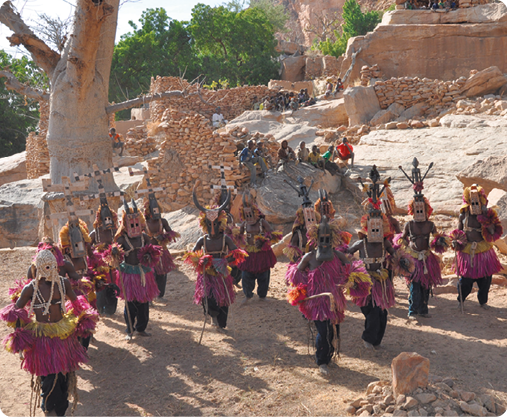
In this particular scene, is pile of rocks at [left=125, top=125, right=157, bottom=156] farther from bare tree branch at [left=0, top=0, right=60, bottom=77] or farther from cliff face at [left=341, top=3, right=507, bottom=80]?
cliff face at [left=341, top=3, right=507, bottom=80]

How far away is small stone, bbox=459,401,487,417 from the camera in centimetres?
412

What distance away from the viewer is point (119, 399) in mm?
5188

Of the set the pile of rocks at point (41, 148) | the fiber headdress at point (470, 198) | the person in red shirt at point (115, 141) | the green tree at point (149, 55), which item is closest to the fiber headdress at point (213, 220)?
the fiber headdress at point (470, 198)

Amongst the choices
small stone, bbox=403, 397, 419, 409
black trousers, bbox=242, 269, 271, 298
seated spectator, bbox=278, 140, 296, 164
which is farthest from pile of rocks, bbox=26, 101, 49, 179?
small stone, bbox=403, 397, 419, 409

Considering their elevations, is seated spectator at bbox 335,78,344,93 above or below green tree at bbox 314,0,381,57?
below

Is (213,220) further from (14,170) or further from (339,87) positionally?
(14,170)

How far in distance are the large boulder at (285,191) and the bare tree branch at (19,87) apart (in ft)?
16.9

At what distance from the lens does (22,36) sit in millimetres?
8938

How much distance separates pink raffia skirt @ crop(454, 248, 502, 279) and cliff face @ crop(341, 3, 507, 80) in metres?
14.8

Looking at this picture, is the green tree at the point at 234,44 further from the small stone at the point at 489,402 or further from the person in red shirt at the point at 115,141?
the small stone at the point at 489,402

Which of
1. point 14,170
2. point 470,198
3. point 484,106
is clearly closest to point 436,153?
point 484,106

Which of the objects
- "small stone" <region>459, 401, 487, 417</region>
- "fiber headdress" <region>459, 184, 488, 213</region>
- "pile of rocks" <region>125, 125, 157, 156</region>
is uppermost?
"pile of rocks" <region>125, 125, 157, 156</region>

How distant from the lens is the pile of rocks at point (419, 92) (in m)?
17.5

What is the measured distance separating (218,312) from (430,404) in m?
3.34
